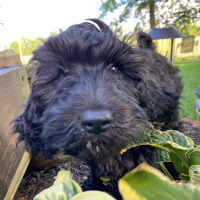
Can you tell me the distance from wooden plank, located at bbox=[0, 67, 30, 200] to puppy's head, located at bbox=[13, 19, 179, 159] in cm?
13

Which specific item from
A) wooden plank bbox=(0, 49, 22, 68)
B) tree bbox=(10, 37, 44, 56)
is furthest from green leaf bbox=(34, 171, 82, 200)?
wooden plank bbox=(0, 49, 22, 68)

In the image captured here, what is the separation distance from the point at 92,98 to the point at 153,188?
25.4 inches

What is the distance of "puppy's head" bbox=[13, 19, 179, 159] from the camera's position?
42.0 inches

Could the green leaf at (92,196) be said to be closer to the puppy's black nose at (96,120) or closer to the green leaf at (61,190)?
the green leaf at (61,190)

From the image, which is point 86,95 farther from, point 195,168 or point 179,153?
point 195,168

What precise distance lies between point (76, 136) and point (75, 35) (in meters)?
0.77

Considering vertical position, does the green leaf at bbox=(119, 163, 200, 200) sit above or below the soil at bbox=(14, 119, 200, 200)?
above

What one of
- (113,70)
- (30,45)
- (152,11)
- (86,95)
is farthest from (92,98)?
(152,11)

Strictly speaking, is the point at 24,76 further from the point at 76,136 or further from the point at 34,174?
the point at 76,136

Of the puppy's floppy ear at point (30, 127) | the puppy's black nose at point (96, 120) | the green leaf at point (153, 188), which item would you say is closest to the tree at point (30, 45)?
the puppy's floppy ear at point (30, 127)

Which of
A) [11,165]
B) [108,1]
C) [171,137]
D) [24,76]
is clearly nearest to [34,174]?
[11,165]

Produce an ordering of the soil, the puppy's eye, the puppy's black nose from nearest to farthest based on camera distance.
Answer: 1. the puppy's black nose
2. the puppy's eye
3. the soil

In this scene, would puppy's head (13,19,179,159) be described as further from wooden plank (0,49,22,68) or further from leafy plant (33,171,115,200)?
wooden plank (0,49,22,68)

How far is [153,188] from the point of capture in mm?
599
